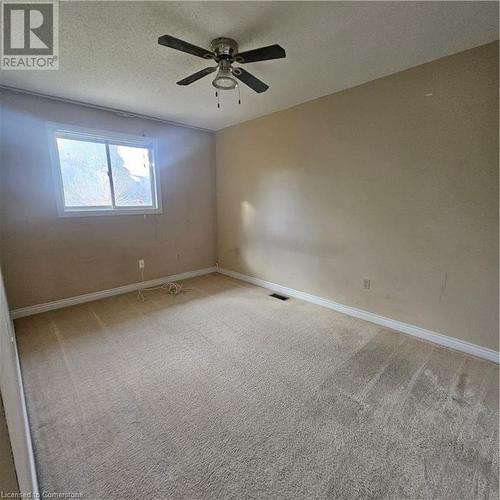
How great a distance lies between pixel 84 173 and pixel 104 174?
0.23 metres

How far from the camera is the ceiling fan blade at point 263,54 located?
1.63m

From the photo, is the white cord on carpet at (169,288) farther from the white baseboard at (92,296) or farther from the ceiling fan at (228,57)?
the ceiling fan at (228,57)

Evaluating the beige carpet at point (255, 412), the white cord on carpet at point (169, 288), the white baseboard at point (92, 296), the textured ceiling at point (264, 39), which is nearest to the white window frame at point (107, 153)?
the textured ceiling at point (264, 39)

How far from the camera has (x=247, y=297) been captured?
351 cm

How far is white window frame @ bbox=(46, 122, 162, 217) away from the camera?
2.94 meters

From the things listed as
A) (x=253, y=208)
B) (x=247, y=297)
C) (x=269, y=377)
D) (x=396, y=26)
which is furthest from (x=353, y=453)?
(x=253, y=208)

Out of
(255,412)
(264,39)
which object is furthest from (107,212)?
(255,412)

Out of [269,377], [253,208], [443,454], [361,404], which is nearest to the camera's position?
[443,454]

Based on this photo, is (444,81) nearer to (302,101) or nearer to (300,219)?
(302,101)

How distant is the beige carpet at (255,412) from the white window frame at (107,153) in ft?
4.57

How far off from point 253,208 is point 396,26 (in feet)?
8.37

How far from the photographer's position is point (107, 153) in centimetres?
337

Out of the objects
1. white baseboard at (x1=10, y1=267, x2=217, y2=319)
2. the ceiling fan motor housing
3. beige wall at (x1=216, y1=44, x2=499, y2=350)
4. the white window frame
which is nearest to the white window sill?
the white window frame

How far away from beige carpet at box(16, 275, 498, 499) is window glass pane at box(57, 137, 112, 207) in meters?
1.55
